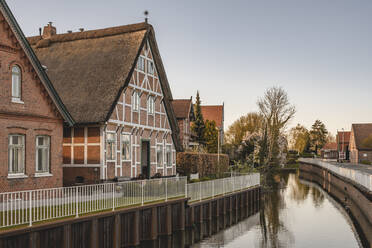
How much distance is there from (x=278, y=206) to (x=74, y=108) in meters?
18.0

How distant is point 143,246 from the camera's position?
62.0ft

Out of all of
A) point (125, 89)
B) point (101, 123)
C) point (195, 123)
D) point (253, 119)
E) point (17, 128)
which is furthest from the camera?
point (253, 119)

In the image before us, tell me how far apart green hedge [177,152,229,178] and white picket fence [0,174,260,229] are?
9.60 metres

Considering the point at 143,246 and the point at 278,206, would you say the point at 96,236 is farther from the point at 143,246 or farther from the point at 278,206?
the point at 278,206

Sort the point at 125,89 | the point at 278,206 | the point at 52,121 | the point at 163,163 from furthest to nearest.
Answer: the point at 278,206 → the point at 163,163 → the point at 125,89 → the point at 52,121

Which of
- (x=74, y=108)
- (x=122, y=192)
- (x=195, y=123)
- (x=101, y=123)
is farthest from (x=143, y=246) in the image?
(x=195, y=123)

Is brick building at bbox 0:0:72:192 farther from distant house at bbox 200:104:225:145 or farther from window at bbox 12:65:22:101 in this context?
distant house at bbox 200:104:225:145

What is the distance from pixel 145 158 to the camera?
30.8 metres

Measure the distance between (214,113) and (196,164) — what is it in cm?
4560

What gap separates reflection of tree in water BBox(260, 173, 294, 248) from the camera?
2245 centimetres

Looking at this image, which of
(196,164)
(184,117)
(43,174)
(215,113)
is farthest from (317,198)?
(215,113)

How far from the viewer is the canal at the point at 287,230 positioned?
21547mm

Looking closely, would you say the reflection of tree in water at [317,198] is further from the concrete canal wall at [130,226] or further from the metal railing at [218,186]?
the concrete canal wall at [130,226]

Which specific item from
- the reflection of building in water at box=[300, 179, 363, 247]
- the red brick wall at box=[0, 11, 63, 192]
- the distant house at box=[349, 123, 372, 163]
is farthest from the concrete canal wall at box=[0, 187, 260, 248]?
the distant house at box=[349, 123, 372, 163]
